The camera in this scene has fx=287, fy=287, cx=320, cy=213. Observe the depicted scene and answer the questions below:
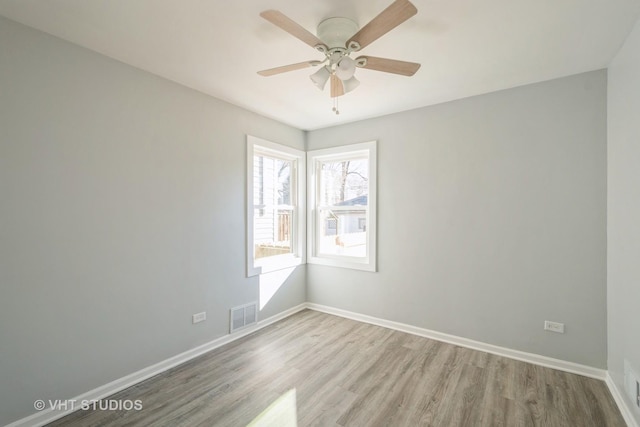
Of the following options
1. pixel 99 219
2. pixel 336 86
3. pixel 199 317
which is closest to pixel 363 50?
pixel 336 86

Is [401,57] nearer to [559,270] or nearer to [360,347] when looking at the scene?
[559,270]

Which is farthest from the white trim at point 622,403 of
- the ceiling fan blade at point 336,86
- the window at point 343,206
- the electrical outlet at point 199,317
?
the electrical outlet at point 199,317

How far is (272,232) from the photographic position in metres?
3.80

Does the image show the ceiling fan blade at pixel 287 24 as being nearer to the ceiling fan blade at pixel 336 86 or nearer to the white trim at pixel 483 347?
the ceiling fan blade at pixel 336 86

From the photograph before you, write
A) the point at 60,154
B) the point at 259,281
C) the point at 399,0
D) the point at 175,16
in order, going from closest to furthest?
the point at 399,0 → the point at 175,16 → the point at 60,154 → the point at 259,281

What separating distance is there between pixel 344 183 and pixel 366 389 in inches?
98.7

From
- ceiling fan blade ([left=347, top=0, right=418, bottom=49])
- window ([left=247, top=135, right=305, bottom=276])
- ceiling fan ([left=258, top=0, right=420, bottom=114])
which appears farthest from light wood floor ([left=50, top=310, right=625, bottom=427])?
ceiling fan blade ([left=347, top=0, right=418, bottom=49])

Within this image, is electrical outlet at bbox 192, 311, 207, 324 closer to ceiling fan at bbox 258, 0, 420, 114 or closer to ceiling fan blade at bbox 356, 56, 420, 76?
ceiling fan at bbox 258, 0, 420, 114

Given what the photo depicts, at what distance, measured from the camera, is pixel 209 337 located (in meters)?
2.92

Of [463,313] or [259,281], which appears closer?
[463,313]

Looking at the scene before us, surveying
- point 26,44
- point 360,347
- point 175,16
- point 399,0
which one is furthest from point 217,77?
point 360,347

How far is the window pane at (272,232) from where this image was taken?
11.8 feet

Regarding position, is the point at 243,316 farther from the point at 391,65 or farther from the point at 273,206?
the point at 391,65

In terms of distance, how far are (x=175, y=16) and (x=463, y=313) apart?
3.54 metres
